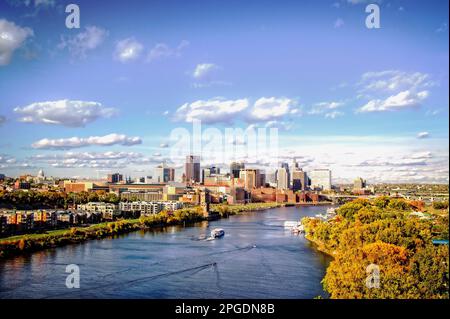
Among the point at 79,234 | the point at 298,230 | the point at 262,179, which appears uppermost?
the point at 262,179

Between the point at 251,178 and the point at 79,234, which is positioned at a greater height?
the point at 251,178

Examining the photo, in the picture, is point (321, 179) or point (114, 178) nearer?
point (114, 178)

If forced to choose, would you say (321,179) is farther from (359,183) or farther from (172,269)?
(172,269)

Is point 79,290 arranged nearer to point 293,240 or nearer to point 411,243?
point 411,243

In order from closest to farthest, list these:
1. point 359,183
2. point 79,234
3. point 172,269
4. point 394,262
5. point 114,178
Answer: point 394,262 → point 172,269 → point 79,234 → point 359,183 → point 114,178

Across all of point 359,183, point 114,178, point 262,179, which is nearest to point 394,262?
point 359,183

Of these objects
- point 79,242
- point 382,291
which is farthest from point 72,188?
point 382,291

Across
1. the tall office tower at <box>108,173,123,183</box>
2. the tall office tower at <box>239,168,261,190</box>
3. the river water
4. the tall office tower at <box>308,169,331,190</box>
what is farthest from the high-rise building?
the tall office tower at <box>108,173,123,183</box>
